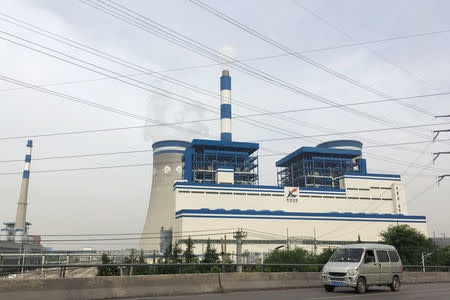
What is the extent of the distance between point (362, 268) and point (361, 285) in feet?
2.10

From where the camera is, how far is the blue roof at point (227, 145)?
320 feet

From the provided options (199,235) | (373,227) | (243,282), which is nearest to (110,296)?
(243,282)

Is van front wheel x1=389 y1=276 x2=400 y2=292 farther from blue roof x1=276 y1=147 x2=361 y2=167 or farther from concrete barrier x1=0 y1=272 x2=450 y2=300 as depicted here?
blue roof x1=276 y1=147 x2=361 y2=167

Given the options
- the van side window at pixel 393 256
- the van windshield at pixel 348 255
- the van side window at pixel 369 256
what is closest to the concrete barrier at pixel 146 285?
the van windshield at pixel 348 255

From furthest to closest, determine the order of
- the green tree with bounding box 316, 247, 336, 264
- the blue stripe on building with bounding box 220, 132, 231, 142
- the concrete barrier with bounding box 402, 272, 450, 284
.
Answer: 1. the blue stripe on building with bounding box 220, 132, 231, 142
2. the green tree with bounding box 316, 247, 336, 264
3. the concrete barrier with bounding box 402, 272, 450, 284

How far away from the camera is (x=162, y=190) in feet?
316

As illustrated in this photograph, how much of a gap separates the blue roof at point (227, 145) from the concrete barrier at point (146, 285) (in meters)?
80.5

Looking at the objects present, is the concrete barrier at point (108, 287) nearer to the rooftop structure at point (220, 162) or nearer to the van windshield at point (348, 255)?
the van windshield at point (348, 255)

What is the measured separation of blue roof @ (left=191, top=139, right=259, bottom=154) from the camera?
97.6 metres

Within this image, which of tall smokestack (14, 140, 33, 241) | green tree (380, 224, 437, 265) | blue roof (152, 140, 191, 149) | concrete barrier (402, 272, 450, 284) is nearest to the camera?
concrete barrier (402, 272, 450, 284)

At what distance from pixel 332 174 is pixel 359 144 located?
51.9 feet

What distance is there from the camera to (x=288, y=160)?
114375mm

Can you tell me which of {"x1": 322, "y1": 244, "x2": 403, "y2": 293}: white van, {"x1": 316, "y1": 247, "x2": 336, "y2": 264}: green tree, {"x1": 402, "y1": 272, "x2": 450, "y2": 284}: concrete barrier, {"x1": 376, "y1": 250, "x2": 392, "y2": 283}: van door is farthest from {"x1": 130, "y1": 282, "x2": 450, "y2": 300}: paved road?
{"x1": 316, "y1": 247, "x2": 336, "y2": 264}: green tree

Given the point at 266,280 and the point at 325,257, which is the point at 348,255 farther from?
the point at 325,257
